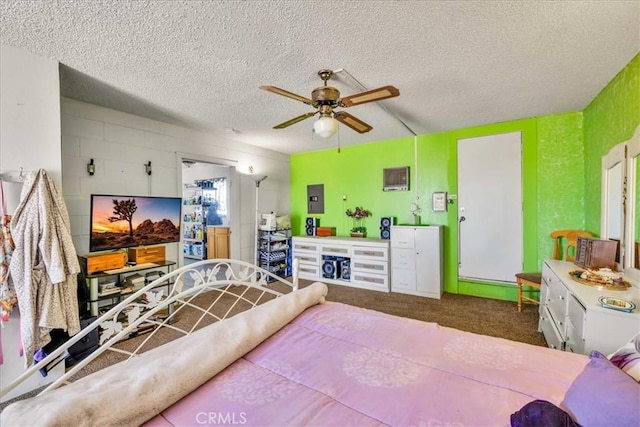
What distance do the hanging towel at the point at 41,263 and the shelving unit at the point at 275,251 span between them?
9.67 ft

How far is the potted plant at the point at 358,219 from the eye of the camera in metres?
4.87

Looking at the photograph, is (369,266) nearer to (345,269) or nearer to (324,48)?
(345,269)

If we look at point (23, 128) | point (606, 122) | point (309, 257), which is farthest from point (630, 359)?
point (309, 257)

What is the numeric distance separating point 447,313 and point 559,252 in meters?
1.56

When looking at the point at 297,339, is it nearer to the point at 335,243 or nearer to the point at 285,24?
the point at 285,24

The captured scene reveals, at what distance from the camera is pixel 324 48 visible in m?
1.96

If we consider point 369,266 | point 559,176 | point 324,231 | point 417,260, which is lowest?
point 369,266

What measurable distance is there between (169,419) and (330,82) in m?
2.53

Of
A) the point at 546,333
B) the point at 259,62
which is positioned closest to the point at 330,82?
the point at 259,62

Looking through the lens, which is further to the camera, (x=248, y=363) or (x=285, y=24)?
(x=285, y=24)

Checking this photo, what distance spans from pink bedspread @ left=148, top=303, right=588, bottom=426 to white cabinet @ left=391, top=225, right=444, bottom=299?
2.61 m

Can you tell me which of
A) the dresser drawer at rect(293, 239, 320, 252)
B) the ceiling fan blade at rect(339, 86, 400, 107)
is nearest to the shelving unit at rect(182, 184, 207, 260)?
the dresser drawer at rect(293, 239, 320, 252)

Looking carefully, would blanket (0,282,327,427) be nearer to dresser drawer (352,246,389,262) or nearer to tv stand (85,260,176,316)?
tv stand (85,260,176,316)

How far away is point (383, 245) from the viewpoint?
14.1ft
